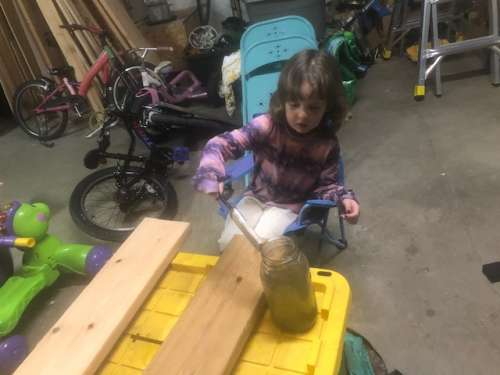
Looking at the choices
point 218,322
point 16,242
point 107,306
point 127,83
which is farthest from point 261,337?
point 127,83

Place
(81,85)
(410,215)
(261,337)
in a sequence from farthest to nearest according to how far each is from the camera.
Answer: (81,85) → (410,215) → (261,337)

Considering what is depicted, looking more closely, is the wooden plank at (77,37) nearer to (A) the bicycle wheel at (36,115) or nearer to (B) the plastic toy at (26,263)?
(A) the bicycle wheel at (36,115)

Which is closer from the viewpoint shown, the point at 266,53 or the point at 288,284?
the point at 288,284

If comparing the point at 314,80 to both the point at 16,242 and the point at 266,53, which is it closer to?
the point at 266,53

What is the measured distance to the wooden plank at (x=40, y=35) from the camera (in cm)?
336

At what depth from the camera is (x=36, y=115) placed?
3.48 meters

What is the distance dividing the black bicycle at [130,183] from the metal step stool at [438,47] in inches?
64.3

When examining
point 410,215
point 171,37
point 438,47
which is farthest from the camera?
point 171,37

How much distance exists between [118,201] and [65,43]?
1.73 meters

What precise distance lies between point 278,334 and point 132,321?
0.36 meters

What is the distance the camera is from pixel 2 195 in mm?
2750

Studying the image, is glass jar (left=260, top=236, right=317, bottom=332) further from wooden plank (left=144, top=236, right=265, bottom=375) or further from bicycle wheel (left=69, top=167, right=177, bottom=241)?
bicycle wheel (left=69, top=167, right=177, bottom=241)

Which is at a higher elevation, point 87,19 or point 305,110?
point 87,19

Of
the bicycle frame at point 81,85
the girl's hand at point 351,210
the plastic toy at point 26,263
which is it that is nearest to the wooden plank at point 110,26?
the bicycle frame at point 81,85
